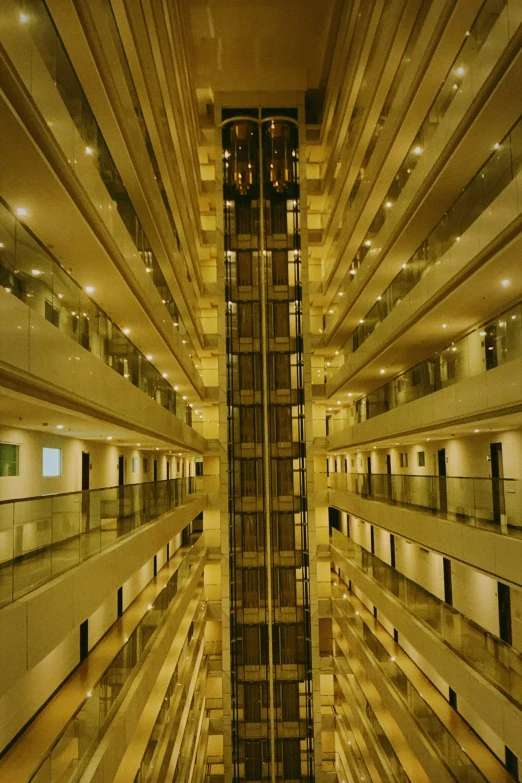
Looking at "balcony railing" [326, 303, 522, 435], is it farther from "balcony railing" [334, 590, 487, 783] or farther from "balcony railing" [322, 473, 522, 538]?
"balcony railing" [334, 590, 487, 783]

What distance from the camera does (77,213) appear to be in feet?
29.0

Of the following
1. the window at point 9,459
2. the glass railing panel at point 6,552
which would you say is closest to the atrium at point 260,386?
the glass railing panel at point 6,552

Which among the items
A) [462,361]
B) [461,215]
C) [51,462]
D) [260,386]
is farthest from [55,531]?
[260,386]

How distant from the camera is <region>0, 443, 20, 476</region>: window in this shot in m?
10.6

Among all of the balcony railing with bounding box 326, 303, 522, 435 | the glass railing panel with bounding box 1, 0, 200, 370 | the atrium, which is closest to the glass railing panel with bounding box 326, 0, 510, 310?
the atrium

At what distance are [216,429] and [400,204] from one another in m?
13.2

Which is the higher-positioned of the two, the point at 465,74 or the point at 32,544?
the point at 465,74

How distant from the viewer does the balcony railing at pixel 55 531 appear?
630cm

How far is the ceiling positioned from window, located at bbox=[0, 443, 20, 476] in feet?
48.4

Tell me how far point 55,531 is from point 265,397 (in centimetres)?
1698

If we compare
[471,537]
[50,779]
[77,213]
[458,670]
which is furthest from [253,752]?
[77,213]

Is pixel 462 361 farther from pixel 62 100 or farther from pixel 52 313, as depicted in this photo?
pixel 62 100

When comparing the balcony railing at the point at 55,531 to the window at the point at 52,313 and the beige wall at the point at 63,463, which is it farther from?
the window at the point at 52,313

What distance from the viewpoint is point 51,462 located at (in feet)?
42.0
